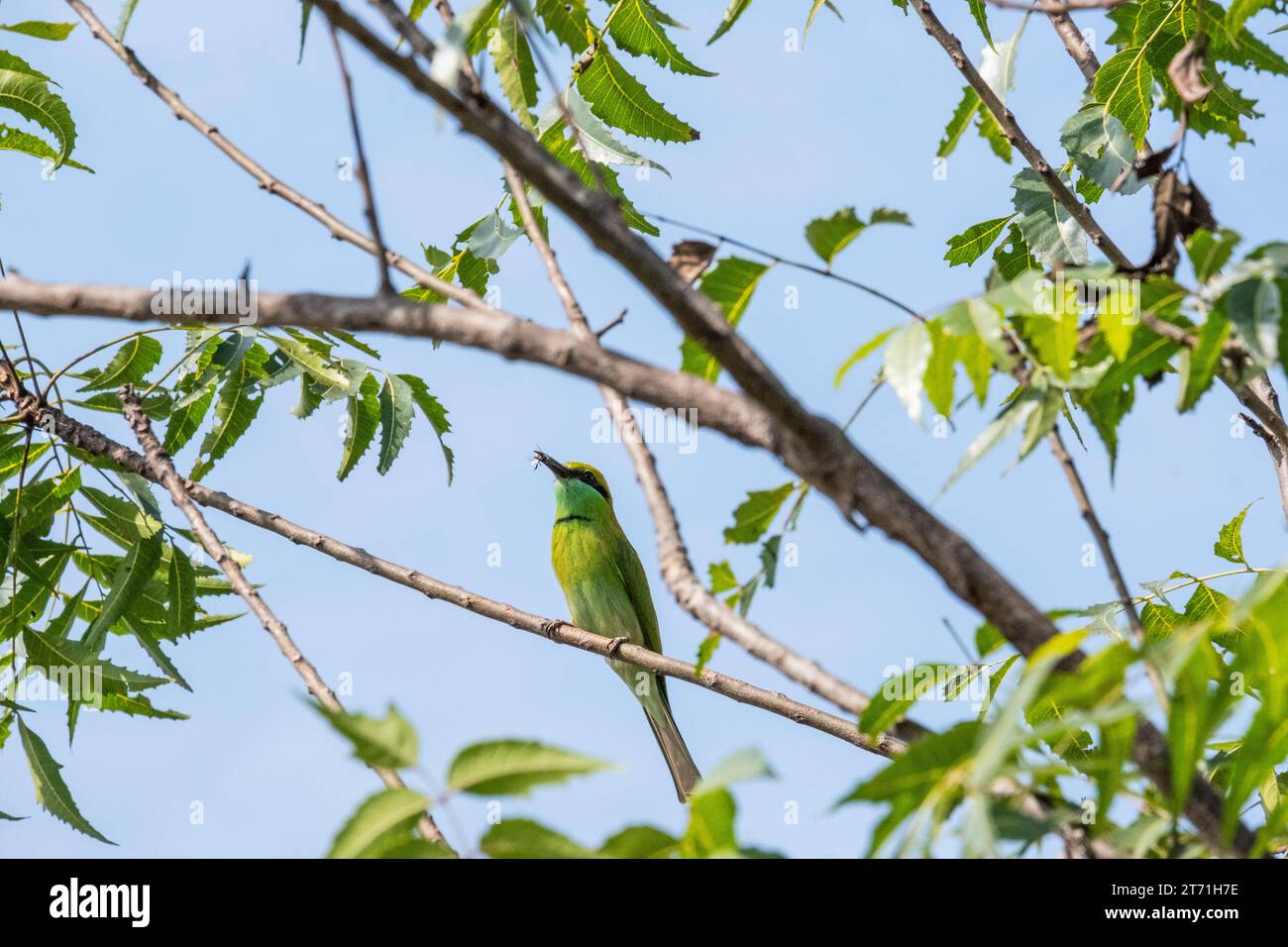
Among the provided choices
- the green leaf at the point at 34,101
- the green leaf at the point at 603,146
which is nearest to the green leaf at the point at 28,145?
the green leaf at the point at 34,101

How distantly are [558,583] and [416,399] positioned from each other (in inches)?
171

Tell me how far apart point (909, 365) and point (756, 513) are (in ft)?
1.39

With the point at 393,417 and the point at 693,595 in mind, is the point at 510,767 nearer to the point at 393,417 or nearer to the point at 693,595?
the point at 693,595

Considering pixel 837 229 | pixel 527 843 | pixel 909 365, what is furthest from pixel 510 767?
pixel 837 229

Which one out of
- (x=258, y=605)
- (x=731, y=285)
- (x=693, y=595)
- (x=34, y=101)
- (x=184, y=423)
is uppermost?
(x=34, y=101)

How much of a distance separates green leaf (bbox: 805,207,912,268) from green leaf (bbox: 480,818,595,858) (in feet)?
2.81

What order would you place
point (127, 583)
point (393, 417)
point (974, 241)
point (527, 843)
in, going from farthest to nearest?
point (974, 241), point (393, 417), point (127, 583), point (527, 843)

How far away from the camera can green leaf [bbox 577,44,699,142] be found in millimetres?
3197

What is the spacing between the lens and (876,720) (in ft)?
4.84

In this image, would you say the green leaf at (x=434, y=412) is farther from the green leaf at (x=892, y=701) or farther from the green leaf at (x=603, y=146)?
the green leaf at (x=892, y=701)

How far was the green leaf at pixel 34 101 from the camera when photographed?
323cm

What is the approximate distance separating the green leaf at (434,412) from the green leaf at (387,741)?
8.54ft

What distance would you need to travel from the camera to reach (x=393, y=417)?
3625mm
